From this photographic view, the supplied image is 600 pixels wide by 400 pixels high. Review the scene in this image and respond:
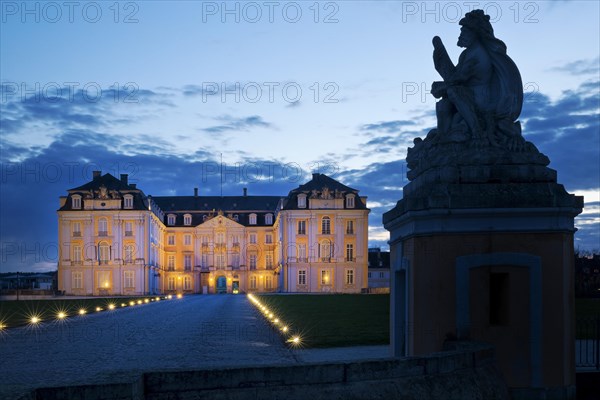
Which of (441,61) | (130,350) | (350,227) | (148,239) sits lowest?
(130,350)

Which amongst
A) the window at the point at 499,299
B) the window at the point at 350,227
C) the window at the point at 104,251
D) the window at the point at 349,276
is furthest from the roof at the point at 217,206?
the window at the point at 499,299

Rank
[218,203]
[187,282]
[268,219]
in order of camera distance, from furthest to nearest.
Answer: [218,203], [268,219], [187,282]

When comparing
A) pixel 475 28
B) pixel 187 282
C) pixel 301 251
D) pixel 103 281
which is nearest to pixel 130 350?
pixel 475 28

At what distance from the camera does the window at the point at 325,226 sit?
7800 centimetres

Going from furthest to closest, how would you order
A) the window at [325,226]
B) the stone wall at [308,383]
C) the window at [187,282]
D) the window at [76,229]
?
the window at [187,282] < the window at [325,226] < the window at [76,229] < the stone wall at [308,383]

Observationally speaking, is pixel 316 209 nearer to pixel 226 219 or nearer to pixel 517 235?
pixel 226 219

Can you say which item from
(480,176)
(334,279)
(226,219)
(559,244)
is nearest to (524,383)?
(559,244)

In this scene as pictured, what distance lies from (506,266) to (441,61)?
99.9 inches

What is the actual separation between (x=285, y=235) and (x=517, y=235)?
70633mm

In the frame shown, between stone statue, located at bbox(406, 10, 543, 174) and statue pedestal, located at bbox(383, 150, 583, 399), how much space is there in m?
0.32

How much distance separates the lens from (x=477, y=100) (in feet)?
26.8

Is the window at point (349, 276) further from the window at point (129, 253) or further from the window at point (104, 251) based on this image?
the window at point (104, 251)

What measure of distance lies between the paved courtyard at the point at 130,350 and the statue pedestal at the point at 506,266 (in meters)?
1.98

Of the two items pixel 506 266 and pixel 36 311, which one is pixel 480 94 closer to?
pixel 506 266
